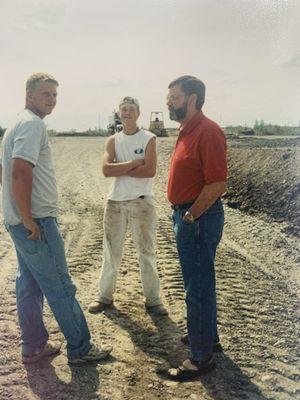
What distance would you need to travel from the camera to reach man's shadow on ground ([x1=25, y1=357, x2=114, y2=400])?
336 centimetres

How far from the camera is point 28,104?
11.3ft

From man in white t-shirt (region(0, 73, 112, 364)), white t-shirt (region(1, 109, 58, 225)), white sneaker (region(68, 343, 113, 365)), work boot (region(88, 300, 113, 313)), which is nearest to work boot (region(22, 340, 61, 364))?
man in white t-shirt (region(0, 73, 112, 364))

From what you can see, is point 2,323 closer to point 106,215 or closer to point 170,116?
point 106,215

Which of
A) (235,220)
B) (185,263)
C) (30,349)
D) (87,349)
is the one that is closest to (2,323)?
(30,349)

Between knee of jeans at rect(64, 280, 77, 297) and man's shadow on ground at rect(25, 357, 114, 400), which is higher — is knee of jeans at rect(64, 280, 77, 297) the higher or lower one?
the higher one

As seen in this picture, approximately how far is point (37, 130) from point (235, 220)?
20.3 ft

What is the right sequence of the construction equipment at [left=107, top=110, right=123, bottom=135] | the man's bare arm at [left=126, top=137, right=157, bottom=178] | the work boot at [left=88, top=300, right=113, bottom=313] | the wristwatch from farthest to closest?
the construction equipment at [left=107, top=110, right=123, bottom=135] < the work boot at [left=88, top=300, right=113, bottom=313] < the man's bare arm at [left=126, top=137, right=157, bottom=178] < the wristwatch

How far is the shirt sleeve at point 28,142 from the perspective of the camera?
320 centimetres

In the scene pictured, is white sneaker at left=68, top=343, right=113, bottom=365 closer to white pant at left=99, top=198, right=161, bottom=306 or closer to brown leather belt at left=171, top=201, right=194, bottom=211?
white pant at left=99, top=198, right=161, bottom=306

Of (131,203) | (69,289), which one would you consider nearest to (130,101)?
(131,203)

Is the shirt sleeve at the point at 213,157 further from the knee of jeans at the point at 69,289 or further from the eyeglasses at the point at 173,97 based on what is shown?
the knee of jeans at the point at 69,289

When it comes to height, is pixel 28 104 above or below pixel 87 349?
above

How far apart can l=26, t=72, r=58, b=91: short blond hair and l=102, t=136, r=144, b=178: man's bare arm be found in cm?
122

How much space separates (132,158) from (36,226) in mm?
1435
